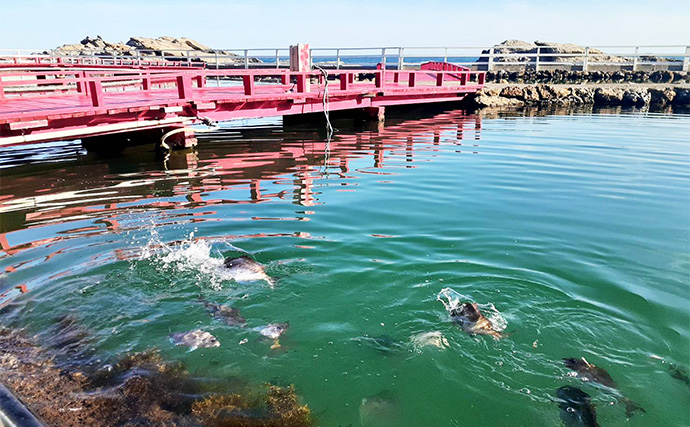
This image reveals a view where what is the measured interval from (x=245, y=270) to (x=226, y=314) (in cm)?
88

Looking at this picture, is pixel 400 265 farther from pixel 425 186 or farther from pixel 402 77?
pixel 402 77

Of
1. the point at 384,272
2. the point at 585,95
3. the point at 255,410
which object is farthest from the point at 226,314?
the point at 585,95

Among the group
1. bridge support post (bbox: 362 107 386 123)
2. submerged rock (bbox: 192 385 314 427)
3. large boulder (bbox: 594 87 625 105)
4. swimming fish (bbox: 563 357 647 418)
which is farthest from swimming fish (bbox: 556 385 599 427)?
large boulder (bbox: 594 87 625 105)

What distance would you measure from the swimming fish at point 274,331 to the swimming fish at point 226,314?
28 cm

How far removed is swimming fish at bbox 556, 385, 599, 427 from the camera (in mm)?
3693

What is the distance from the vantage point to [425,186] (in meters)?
10.0

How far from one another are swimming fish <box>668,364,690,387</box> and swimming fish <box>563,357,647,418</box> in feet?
Result: 2.05

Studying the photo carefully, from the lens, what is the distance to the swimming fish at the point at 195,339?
461 centimetres

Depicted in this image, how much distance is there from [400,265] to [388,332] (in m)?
1.55

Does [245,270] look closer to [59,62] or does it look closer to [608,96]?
[59,62]

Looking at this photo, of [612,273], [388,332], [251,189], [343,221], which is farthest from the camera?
[251,189]

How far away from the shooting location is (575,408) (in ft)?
12.5

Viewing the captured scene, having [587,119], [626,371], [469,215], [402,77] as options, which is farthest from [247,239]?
[402,77]

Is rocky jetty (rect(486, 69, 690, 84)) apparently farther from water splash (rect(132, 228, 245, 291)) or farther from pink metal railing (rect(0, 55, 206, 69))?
water splash (rect(132, 228, 245, 291))
